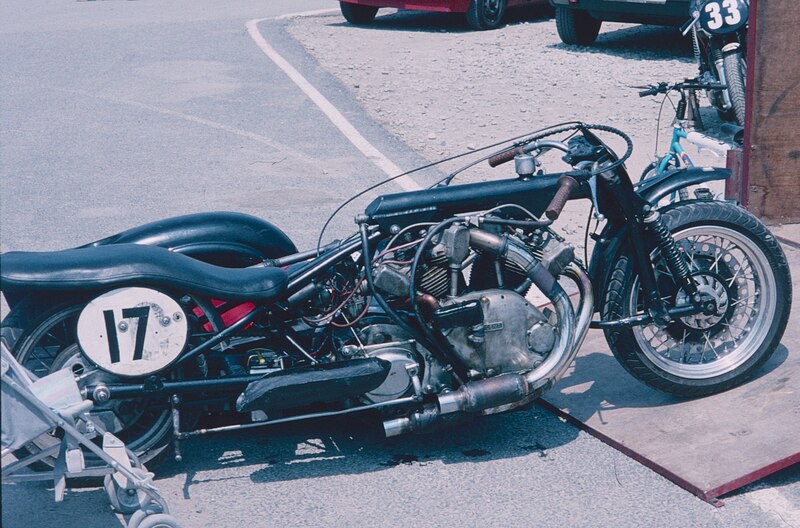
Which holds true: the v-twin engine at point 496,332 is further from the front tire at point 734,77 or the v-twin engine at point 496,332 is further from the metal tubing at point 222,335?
the front tire at point 734,77

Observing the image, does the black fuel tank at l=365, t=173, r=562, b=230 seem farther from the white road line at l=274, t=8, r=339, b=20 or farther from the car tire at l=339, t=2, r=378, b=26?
the white road line at l=274, t=8, r=339, b=20

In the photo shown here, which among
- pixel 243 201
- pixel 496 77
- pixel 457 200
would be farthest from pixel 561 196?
pixel 496 77

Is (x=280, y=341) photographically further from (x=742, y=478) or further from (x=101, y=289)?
(x=742, y=478)

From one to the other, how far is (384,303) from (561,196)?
0.81m

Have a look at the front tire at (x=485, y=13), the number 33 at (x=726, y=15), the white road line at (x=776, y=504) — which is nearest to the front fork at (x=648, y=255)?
the white road line at (x=776, y=504)

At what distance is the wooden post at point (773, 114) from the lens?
21.1 feet

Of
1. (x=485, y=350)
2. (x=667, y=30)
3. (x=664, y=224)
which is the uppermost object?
(x=664, y=224)

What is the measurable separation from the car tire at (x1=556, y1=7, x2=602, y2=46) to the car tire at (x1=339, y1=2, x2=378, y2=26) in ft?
11.7

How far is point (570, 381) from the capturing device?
4887 millimetres

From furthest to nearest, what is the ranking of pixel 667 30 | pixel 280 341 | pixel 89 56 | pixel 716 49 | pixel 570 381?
pixel 667 30 < pixel 89 56 < pixel 716 49 < pixel 570 381 < pixel 280 341

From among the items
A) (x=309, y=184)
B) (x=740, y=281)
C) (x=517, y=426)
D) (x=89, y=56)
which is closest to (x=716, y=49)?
(x=309, y=184)

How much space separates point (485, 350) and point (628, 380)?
1.02 meters

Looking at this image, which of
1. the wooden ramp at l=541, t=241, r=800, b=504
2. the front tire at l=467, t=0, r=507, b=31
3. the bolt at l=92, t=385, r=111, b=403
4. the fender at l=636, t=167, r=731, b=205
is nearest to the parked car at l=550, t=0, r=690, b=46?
the front tire at l=467, t=0, r=507, b=31

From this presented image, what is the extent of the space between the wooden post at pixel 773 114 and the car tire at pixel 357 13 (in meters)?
10.3
